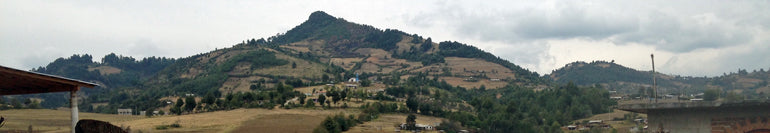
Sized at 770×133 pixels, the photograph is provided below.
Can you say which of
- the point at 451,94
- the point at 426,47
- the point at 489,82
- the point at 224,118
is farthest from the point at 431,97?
the point at 426,47

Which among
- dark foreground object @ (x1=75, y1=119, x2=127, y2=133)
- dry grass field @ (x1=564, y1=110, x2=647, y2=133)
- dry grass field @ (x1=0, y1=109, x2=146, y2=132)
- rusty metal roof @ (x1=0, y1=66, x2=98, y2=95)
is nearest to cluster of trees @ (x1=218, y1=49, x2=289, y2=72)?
dry grass field @ (x1=0, y1=109, x2=146, y2=132)

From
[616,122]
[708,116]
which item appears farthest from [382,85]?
[708,116]

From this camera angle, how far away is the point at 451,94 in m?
119

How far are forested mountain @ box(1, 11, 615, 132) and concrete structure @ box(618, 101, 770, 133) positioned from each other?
203ft

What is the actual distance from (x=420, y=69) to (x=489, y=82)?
25.6 m

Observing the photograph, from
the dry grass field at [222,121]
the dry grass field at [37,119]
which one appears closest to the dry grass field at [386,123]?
the dry grass field at [222,121]

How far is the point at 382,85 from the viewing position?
401 ft

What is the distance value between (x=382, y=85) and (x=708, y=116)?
109 m

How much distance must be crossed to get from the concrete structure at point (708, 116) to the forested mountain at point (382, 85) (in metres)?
61.8

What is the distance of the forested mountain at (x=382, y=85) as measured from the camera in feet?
280

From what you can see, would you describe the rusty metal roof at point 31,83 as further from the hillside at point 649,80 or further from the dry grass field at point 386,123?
the hillside at point 649,80

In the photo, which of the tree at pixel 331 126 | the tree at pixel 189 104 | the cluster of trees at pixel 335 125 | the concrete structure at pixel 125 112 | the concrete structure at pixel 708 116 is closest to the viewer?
the concrete structure at pixel 708 116

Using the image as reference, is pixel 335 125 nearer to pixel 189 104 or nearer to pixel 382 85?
pixel 189 104

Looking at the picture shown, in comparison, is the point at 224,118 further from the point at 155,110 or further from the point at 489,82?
the point at 489,82
